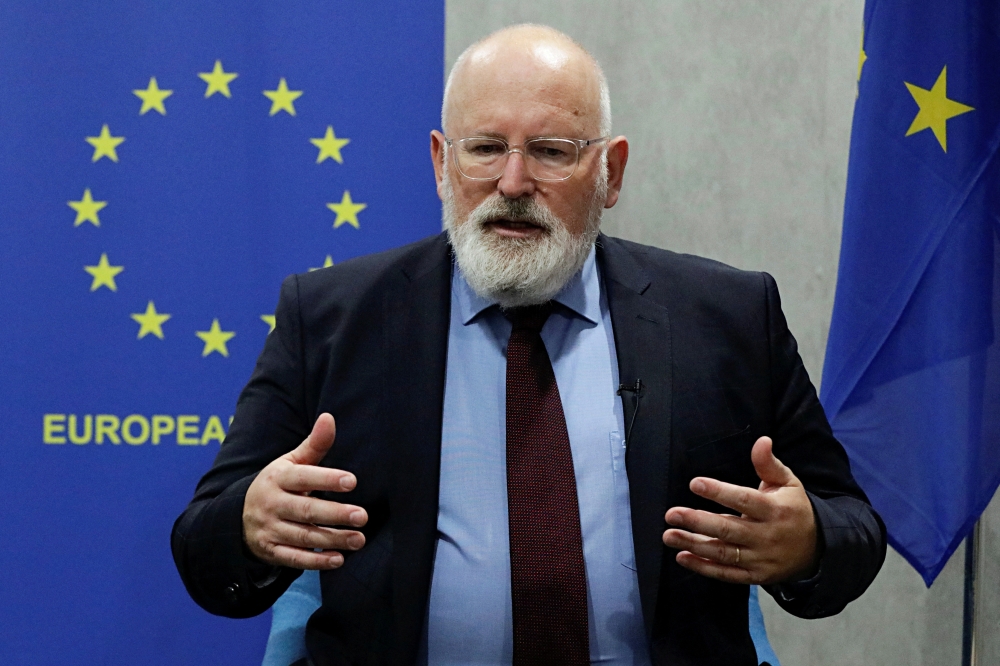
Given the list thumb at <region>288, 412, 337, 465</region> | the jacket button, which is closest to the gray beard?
thumb at <region>288, 412, 337, 465</region>

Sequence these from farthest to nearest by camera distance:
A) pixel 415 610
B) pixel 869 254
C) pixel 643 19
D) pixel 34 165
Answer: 1. pixel 643 19
2. pixel 34 165
3. pixel 869 254
4. pixel 415 610

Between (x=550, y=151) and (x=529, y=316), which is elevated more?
(x=550, y=151)

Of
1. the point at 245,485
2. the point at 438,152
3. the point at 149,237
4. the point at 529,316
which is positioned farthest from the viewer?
the point at 149,237

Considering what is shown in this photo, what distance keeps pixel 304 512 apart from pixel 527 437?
461 millimetres

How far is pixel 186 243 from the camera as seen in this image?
2.63 metres

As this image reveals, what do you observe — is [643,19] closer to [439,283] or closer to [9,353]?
[439,283]

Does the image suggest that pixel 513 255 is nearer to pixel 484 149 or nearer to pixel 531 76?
pixel 484 149

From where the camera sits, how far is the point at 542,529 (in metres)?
1.71

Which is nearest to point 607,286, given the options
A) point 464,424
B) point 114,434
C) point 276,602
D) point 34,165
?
point 464,424

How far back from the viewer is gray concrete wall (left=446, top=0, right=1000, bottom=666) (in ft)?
9.59

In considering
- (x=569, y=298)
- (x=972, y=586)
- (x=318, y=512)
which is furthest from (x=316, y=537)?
(x=972, y=586)

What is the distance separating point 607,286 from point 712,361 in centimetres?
27

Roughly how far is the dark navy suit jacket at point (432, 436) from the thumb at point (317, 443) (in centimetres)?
19

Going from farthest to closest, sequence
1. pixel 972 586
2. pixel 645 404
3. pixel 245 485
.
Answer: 1. pixel 972 586
2. pixel 645 404
3. pixel 245 485
